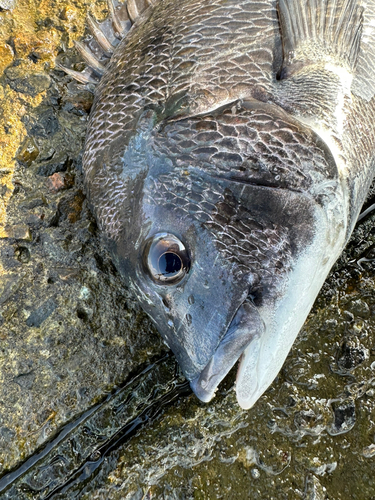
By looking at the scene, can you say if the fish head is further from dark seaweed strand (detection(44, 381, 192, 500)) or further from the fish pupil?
dark seaweed strand (detection(44, 381, 192, 500))

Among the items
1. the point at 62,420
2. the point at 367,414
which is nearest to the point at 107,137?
the point at 62,420

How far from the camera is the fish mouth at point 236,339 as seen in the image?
1870mm

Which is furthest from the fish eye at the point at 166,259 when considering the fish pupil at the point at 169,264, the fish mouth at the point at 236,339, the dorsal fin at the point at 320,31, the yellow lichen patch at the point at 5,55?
the yellow lichen patch at the point at 5,55

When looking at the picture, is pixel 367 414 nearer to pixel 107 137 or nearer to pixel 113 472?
pixel 113 472

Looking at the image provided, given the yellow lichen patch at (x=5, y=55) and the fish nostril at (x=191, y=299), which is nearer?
the fish nostril at (x=191, y=299)

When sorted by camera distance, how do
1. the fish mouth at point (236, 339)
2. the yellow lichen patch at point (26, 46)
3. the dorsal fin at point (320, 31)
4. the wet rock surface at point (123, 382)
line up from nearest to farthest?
the fish mouth at point (236, 339) → the dorsal fin at point (320, 31) → the wet rock surface at point (123, 382) → the yellow lichen patch at point (26, 46)

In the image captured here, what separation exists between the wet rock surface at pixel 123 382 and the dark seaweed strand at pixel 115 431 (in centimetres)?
1

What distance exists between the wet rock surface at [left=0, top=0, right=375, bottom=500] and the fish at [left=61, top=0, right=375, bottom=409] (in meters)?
0.53

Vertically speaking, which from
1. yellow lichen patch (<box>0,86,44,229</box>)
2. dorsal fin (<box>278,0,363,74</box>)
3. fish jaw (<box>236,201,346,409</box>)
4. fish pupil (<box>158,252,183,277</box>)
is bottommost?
fish jaw (<box>236,201,346,409</box>)

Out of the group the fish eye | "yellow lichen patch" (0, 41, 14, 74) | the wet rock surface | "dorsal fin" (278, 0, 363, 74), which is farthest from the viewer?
"yellow lichen patch" (0, 41, 14, 74)

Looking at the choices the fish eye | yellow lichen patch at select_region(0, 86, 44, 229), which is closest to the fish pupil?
the fish eye

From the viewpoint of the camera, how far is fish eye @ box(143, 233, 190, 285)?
1.97 metres

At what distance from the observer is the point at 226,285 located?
1.92m

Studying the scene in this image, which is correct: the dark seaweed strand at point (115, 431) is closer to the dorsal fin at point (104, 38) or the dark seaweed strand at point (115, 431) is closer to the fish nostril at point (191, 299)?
the fish nostril at point (191, 299)
